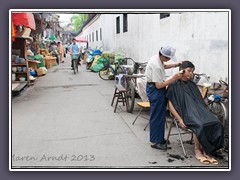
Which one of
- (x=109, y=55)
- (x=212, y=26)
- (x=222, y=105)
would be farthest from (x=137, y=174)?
(x=109, y=55)

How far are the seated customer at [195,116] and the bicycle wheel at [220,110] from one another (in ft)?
0.65

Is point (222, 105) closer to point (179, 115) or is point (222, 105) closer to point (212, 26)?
point (179, 115)

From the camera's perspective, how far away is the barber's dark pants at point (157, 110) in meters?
4.23

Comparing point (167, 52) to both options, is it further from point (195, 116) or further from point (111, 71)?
point (111, 71)

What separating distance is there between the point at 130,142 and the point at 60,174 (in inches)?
57.2

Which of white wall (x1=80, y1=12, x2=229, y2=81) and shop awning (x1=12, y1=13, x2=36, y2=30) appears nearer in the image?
white wall (x1=80, y1=12, x2=229, y2=81)

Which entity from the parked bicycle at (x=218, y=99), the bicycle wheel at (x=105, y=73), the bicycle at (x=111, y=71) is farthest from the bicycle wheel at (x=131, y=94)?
the bicycle wheel at (x=105, y=73)

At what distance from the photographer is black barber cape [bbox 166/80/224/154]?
151 inches

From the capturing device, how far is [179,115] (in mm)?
4164

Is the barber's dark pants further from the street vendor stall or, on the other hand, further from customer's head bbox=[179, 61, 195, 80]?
the street vendor stall

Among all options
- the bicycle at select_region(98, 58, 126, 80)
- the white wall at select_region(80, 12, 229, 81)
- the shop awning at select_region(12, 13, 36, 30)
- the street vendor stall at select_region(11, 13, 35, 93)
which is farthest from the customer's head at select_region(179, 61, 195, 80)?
the street vendor stall at select_region(11, 13, 35, 93)

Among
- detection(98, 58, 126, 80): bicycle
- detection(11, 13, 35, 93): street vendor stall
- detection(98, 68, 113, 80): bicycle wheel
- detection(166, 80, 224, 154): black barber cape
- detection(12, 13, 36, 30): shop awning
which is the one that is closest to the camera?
detection(166, 80, 224, 154): black barber cape

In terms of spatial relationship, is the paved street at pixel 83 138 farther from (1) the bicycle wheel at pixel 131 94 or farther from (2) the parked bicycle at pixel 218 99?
(2) the parked bicycle at pixel 218 99

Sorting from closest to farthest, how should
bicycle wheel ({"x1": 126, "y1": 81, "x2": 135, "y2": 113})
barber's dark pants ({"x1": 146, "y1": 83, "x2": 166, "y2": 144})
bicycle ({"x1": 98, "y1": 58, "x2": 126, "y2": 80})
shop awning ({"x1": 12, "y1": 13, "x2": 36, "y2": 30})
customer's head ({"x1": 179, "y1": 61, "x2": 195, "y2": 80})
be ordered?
customer's head ({"x1": 179, "y1": 61, "x2": 195, "y2": 80}) → barber's dark pants ({"x1": 146, "y1": 83, "x2": 166, "y2": 144}) → shop awning ({"x1": 12, "y1": 13, "x2": 36, "y2": 30}) → bicycle wheel ({"x1": 126, "y1": 81, "x2": 135, "y2": 113}) → bicycle ({"x1": 98, "y1": 58, "x2": 126, "y2": 80})
